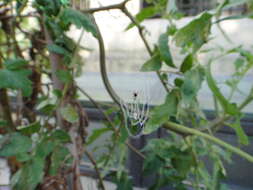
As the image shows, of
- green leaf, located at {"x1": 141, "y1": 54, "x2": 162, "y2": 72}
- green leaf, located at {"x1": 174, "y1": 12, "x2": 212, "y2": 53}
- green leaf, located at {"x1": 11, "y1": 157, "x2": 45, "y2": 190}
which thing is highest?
green leaf, located at {"x1": 174, "y1": 12, "x2": 212, "y2": 53}

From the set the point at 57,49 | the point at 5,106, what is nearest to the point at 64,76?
the point at 57,49

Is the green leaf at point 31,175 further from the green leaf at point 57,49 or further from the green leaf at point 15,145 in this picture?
the green leaf at point 57,49

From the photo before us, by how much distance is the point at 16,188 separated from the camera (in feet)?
1.20

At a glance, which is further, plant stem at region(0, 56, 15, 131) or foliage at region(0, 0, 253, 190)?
plant stem at region(0, 56, 15, 131)

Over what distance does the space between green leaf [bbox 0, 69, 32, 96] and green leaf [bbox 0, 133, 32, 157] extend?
54 mm

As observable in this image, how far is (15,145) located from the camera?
0.36 metres

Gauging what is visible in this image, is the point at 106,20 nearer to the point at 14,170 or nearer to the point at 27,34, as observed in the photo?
the point at 27,34

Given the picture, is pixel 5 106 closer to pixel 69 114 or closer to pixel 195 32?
pixel 69 114

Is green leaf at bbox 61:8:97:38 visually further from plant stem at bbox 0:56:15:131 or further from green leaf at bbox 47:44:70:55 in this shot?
plant stem at bbox 0:56:15:131

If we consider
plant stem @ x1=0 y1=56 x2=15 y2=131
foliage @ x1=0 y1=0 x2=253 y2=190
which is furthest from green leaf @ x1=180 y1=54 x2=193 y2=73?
plant stem @ x1=0 y1=56 x2=15 y2=131

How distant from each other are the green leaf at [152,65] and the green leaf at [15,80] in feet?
0.46

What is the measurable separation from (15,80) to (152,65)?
157 millimetres

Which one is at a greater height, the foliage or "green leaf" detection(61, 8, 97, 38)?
"green leaf" detection(61, 8, 97, 38)

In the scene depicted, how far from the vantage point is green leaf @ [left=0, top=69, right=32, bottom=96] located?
34 centimetres
